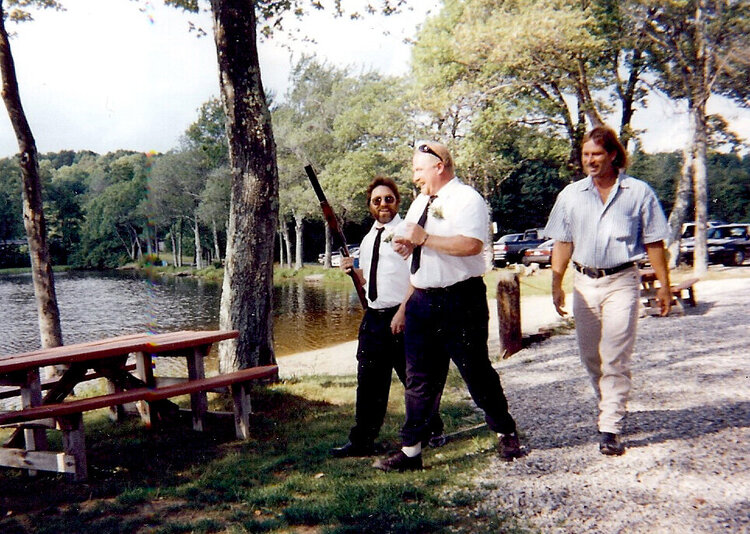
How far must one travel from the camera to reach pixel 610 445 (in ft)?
13.8

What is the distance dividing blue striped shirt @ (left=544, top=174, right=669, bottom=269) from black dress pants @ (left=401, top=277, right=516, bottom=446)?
90cm

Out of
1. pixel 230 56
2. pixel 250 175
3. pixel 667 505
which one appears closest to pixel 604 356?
pixel 667 505

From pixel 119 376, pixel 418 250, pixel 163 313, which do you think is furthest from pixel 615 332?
pixel 163 313

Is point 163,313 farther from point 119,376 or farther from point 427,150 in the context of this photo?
point 427,150

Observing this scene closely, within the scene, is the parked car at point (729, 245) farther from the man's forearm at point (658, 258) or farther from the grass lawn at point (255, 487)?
the man's forearm at point (658, 258)

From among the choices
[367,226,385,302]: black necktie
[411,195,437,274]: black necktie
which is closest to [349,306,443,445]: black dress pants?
[367,226,385,302]: black necktie

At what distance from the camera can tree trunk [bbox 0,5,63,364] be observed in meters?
9.33

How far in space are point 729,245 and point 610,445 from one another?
2428 cm

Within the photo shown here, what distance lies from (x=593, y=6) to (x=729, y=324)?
49.6ft

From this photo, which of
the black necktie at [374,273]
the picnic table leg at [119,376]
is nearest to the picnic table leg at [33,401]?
the picnic table leg at [119,376]

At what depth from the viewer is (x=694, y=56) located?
71.0 feet

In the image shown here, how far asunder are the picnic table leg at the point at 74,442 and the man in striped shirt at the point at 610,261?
3645 millimetres

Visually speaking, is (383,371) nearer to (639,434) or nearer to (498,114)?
(639,434)

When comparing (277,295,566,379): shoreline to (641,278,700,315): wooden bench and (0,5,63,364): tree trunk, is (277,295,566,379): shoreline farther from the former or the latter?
(0,5,63,364): tree trunk
